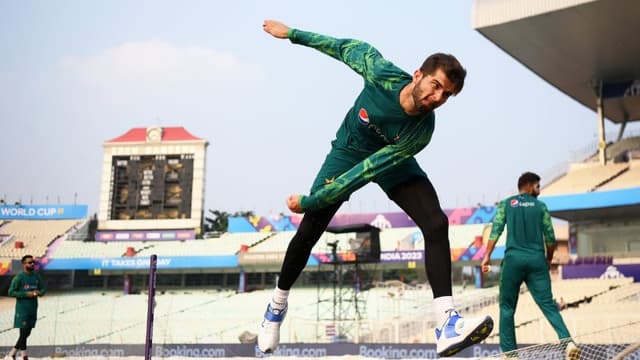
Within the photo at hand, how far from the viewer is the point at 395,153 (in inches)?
135

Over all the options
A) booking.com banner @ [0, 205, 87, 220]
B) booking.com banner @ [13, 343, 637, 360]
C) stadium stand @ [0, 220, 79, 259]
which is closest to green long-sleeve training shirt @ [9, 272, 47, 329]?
booking.com banner @ [13, 343, 637, 360]

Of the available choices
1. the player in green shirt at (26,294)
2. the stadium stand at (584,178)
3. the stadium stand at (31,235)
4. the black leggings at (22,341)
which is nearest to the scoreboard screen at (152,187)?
the stadium stand at (31,235)

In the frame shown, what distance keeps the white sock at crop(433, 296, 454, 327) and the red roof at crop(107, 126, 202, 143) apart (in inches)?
1420

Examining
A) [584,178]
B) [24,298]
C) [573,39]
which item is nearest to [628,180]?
[584,178]

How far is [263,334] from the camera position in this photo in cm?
420

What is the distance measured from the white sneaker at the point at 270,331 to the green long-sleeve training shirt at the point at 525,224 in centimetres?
270

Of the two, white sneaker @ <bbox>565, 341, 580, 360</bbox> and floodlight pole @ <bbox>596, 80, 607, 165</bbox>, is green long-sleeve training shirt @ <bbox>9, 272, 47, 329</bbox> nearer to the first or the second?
white sneaker @ <bbox>565, 341, 580, 360</bbox>

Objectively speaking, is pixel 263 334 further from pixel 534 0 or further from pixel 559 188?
pixel 559 188

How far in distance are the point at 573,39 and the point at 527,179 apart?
22084mm

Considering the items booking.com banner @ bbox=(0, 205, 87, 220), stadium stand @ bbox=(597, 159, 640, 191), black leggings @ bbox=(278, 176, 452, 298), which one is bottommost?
black leggings @ bbox=(278, 176, 452, 298)

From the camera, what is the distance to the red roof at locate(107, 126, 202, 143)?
38.8 metres

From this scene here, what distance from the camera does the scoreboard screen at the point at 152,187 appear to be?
36.9m

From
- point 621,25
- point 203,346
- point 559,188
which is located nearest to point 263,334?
point 203,346

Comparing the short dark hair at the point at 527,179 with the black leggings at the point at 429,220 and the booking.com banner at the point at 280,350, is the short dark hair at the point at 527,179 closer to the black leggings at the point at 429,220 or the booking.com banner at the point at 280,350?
the black leggings at the point at 429,220
